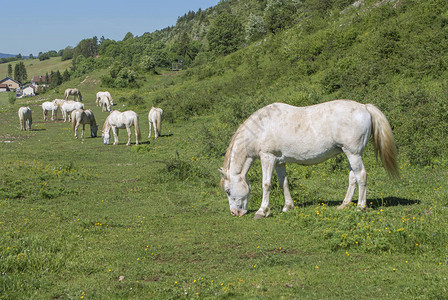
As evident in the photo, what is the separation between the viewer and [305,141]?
940 cm

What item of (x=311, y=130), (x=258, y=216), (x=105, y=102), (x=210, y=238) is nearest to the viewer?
(x=210, y=238)

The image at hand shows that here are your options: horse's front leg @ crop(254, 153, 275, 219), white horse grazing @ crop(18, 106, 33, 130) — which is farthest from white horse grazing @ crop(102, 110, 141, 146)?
horse's front leg @ crop(254, 153, 275, 219)

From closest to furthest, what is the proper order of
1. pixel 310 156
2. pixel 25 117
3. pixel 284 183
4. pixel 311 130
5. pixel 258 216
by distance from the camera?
pixel 311 130 → pixel 310 156 → pixel 258 216 → pixel 284 183 → pixel 25 117

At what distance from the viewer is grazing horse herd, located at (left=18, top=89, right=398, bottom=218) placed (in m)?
9.14

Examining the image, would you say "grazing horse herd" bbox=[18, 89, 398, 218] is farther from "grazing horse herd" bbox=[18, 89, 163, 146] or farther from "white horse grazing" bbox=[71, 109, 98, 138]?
"white horse grazing" bbox=[71, 109, 98, 138]

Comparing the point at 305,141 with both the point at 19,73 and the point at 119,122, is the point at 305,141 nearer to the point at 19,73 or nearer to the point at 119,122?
the point at 119,122

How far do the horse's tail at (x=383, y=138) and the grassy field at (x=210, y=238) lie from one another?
1.07 metres

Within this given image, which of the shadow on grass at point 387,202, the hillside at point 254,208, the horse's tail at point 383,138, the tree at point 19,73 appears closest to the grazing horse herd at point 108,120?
the hillside at point 254,208

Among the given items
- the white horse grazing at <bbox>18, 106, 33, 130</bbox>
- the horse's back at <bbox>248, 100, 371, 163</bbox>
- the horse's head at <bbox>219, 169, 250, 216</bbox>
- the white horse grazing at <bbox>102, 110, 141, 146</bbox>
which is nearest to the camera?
the horse's back at <bbox>248, 100, 371, 163</bbox>

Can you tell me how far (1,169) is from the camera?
1481 cm

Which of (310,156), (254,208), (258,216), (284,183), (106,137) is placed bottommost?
(254,208)

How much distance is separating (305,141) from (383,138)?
1.70m

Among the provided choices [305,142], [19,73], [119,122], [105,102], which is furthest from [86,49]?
[305,142]

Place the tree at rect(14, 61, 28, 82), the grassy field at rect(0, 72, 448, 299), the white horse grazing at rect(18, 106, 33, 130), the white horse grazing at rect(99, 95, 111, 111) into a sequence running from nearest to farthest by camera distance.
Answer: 1. the grassy field at rect(0, 72, 448, 299)
2. the white horse grazing at rect(18, 106, 33, 130)
3. the white horse grazing at rect(99, 95, 111, 111)
4. the tree at rect(14, 61, 28, 82)
